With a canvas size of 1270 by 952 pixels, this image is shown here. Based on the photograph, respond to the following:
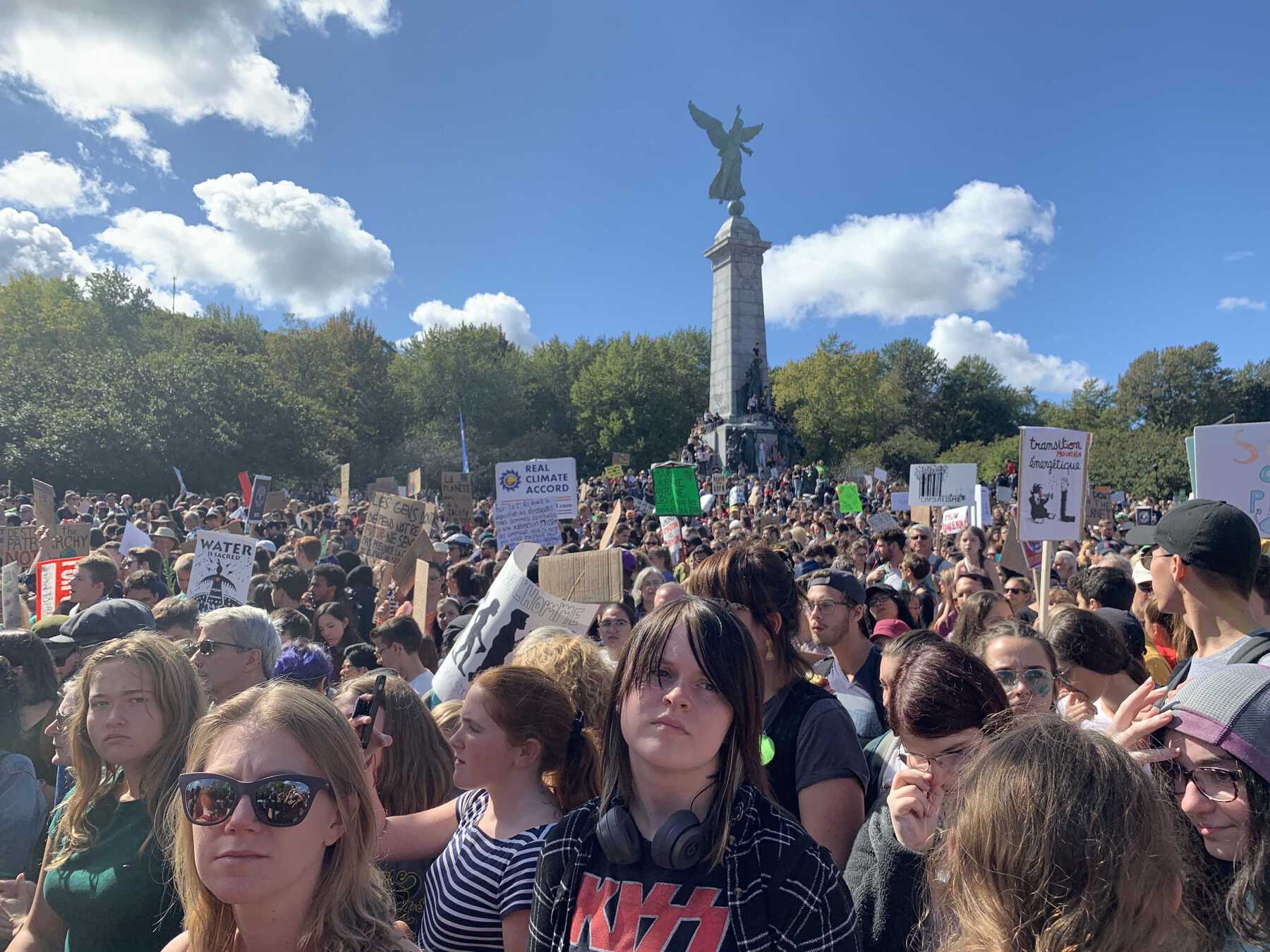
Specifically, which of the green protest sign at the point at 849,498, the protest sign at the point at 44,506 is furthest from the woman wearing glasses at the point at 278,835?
the green protest sign at the point at 849,498

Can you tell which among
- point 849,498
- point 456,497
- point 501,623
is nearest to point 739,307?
point 849,498

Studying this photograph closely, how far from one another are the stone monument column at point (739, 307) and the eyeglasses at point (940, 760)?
34.3 m

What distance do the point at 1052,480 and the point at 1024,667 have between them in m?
3.94

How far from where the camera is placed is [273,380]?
47.8 metres

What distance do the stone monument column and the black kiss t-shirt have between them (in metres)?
34.7

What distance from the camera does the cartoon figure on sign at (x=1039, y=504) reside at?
20.1ft

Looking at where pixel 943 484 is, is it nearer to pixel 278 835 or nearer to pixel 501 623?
pixel 501 623

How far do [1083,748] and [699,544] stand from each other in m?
9.18

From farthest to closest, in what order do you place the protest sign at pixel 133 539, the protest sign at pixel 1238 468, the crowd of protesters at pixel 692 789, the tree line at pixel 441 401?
the tree line at pixel 441 401 < the protest sign at pixel 133 539 < the protest sign at pixel 1238 468 < the crowd of protesters at pixel 692 789

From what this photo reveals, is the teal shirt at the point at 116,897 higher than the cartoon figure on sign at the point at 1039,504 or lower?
lower

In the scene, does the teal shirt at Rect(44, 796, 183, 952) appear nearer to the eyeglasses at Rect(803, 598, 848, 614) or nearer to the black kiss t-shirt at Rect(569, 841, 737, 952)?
the black kiss t-shirt at Rect(569, 841, 737, 952)

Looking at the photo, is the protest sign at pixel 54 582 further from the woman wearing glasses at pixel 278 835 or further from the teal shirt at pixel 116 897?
the woman wearing glasses at pixel 278 835

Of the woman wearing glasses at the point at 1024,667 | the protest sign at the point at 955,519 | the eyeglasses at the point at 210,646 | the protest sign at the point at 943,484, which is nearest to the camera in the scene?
the woman wearing glasses at the point at 1024,667

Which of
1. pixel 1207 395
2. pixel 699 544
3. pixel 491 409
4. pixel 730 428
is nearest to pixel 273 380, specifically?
pixel 491 409
